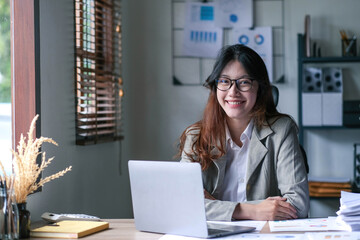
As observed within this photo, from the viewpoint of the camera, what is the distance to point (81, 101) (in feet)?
9.21

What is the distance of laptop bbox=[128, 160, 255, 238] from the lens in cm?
161

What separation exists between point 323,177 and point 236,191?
5.32ft

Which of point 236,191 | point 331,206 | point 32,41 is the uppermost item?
point 32,41

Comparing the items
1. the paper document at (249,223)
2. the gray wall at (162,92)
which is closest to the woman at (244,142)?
the paper document at (249,223)

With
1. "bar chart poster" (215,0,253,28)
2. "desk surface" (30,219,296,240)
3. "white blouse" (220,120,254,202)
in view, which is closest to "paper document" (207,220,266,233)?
"desk surface" (30,219,296,240)

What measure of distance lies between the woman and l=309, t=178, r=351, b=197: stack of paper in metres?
1.35

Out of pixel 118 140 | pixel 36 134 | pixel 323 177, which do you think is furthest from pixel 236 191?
pixel 323 177

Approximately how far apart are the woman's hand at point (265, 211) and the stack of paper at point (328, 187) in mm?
1648

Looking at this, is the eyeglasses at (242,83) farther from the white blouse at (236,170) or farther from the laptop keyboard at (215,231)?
the laptop keyboard at (215,231)

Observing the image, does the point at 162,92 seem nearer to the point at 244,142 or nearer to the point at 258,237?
the point at 244,142

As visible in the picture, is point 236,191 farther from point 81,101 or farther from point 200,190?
point 81,101

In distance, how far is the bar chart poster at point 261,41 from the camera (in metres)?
3.82

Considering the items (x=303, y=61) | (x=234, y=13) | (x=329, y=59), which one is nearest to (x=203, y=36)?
(x=234, y=13)

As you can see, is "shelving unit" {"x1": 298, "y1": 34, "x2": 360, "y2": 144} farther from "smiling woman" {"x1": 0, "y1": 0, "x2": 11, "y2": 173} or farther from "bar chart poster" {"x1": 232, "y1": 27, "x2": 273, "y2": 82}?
Result: "smiling woman" {"x1": 0, "y1": 0, "x2": 11, "y2": 173}
